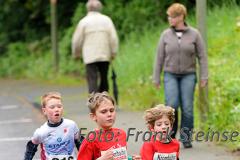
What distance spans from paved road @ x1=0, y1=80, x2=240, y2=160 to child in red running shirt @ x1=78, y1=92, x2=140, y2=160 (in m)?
3.02

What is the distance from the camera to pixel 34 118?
1420 cm

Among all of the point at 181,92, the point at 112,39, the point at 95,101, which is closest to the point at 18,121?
the point at 112,39

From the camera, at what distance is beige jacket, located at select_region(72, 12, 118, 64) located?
1336 centimetres

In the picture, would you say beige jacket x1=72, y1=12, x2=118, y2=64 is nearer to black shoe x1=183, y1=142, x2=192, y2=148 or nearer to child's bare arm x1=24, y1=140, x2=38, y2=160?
black shoe x1=183, y1=142, x2=192, y2=148

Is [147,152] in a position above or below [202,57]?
below

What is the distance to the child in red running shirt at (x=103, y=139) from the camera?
A: 6.34 metres

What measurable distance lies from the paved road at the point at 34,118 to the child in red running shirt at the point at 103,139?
9.89 feet

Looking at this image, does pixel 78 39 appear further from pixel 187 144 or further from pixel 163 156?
pixel 163 156

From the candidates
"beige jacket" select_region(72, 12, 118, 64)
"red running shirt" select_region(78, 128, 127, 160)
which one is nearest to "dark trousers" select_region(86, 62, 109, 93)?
"beige jacket" select_region(72, 12, 118, 64)

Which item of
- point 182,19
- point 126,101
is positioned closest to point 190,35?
point 182,19

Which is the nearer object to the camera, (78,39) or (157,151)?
(157,151)

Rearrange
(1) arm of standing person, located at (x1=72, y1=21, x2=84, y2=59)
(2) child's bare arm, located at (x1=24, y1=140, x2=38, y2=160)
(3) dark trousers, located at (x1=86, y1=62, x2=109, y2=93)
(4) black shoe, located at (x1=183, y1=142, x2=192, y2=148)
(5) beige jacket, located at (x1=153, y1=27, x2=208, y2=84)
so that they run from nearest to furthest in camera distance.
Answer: (2) child's bare arm, located at (x1=24, y1=140, x2=38, y2=160) < (4) black shoe, located at (x1=183, y1=142, x2=192, y2=148) < (5) beige jacket, located at (x1=153, y1=27, x2=208, y2=84) < (1) arm of standing person, located at (x1=72, y1=21, x2=84, y2=59) < (3) dark trousers, located at (x1=86, y1=62, x2=109, y2=93)

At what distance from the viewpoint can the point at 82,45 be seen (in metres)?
13.5

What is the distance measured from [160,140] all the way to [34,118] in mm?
8021
